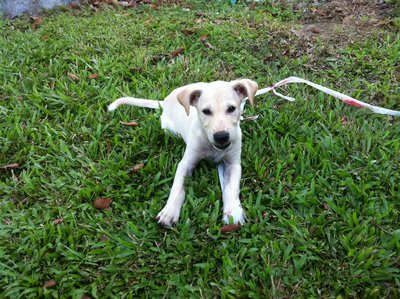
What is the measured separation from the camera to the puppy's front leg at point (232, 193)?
319cm

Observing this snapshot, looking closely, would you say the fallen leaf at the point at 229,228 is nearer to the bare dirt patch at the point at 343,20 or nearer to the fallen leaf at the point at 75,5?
the bare dirt patch at the point at 343,20

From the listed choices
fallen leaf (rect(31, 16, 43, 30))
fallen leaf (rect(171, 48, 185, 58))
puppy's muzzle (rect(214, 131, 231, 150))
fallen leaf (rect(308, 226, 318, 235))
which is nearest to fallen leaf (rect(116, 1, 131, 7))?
fallen leaf (rect(31, 16, 43, 30))

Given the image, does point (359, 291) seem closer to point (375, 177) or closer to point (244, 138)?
point (375, 177)

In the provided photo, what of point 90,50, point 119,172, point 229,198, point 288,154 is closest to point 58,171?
point 119,172

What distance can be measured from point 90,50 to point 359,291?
481 cm

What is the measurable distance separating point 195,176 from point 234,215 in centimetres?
66

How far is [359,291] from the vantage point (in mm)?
2633

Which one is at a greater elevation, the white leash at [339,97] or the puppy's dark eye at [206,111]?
the puppy's dark eye at [206,111]

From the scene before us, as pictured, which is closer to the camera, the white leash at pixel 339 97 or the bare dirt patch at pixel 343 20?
the white leash at pixel 339 97

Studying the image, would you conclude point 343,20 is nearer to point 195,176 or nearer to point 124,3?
point 124,3

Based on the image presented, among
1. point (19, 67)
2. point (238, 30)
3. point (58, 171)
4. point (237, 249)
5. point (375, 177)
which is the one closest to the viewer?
point (237, 249)

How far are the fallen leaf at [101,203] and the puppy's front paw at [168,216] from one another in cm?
50

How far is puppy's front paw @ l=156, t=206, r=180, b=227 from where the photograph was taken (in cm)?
315

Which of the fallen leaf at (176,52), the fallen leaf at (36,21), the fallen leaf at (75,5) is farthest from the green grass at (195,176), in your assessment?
the fallen leaf at (75,5)
